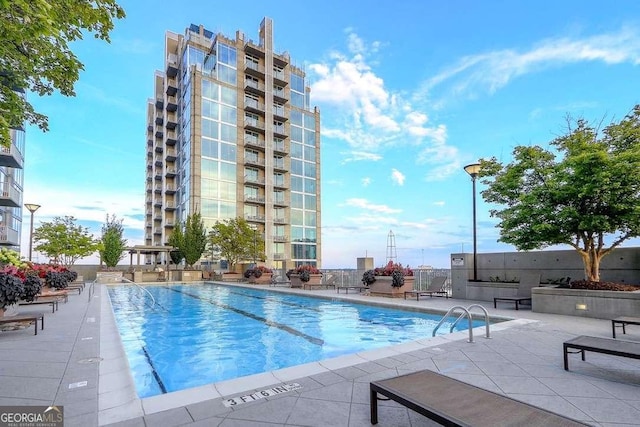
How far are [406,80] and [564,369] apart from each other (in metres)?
18.7

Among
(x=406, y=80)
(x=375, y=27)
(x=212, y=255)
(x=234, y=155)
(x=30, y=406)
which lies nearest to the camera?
(x=30, y=406)

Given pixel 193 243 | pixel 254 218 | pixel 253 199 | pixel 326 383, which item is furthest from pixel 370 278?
pixel 253 199

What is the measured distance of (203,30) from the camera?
4950cm

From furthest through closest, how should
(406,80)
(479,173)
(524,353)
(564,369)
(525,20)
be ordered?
(406,80) < (479,173) < (525,20) < (524,353) < (564,369)

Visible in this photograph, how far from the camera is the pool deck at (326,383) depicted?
10.5ft

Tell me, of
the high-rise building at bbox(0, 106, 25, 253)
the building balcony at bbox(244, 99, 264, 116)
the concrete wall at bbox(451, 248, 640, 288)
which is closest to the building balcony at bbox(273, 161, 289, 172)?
the building balcony at bbox(244, 99, 264, 116)

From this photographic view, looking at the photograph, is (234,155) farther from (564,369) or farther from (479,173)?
(564,369)

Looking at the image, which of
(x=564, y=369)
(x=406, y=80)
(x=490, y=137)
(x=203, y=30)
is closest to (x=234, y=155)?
(x=203, y=30)

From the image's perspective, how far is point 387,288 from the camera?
14477 millimetres

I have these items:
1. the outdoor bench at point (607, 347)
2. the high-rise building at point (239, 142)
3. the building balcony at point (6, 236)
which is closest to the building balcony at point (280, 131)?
the high-rise building at point (239, 142)

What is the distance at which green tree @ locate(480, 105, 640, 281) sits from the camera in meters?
8.94

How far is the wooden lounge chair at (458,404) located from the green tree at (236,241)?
32397 mm

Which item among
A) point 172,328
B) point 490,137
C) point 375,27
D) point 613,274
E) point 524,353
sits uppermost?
point 375,27

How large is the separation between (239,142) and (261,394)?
1787 inches
